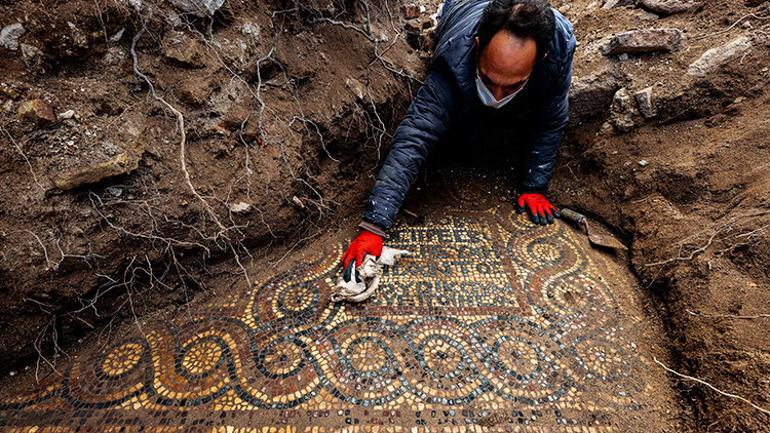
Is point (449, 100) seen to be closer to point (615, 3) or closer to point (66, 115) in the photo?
point (66, 115)

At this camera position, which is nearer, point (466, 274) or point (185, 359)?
point (185, 359)

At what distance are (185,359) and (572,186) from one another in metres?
2.13

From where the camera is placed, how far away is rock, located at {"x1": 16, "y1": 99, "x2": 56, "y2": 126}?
124 centimetres

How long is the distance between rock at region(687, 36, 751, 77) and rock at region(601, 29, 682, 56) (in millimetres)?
194

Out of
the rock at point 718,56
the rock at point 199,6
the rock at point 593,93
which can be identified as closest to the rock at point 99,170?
the rock at point 199,6

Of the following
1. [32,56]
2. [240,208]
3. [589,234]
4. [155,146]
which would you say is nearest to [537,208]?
[589,234]

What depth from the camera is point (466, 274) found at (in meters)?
1.76

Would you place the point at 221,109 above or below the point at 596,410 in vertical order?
above

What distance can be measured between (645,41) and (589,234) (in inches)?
48.1

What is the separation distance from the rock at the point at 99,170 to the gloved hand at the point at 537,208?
1.85 metres

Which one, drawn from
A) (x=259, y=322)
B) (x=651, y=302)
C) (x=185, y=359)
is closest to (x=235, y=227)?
(x=259, y=322)

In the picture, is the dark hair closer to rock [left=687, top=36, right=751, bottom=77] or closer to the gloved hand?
the gloved hand

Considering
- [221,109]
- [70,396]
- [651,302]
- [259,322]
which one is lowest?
[70,396]

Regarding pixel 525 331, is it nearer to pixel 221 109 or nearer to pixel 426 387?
pixel 426 387
